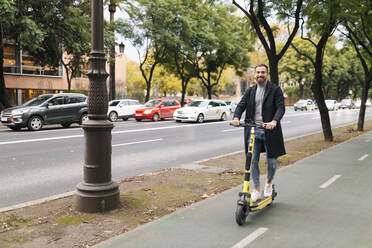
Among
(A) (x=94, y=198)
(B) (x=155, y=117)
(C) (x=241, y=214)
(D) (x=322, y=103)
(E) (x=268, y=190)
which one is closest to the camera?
(C) (x=241, y=214)

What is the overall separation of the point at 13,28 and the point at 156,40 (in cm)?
1161

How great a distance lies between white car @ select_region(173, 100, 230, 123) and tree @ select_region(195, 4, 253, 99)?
8.90 m

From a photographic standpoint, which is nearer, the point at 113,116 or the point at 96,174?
the point at 96,174

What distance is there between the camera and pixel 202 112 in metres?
23.2

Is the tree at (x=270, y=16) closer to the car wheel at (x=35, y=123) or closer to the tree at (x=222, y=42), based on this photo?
the car wheel at (x=35, y=123)

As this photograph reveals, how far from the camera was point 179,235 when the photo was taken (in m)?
3.98

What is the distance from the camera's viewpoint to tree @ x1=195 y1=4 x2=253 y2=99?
3253cm

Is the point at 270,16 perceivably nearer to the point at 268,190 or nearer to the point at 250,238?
the point at 268,190

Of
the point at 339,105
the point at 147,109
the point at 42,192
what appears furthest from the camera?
the point at 339,105

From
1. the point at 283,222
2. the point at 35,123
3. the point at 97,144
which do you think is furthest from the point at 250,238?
the point at 35,123

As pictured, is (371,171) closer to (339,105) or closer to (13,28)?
(13,28)

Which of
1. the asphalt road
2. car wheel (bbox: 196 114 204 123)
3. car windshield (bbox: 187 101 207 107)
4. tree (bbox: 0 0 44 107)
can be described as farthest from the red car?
the asphalt road

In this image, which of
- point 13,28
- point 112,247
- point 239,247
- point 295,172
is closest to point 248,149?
point 239,247

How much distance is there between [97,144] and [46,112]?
13.7m
